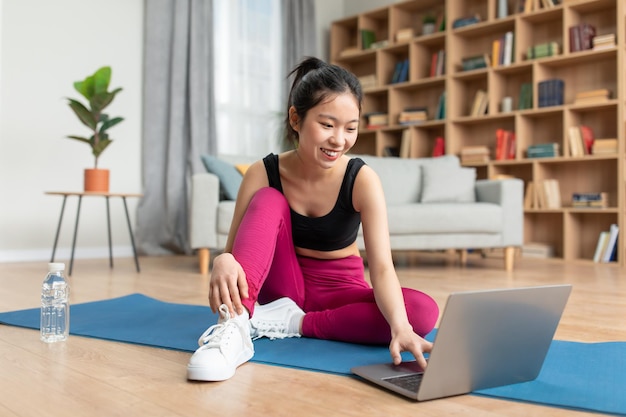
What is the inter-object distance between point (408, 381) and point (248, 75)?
174 inches

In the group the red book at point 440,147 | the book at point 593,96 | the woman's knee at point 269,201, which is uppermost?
the book at point 593,96

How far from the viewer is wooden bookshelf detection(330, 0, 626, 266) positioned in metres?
4.40

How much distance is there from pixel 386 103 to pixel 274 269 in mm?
4482

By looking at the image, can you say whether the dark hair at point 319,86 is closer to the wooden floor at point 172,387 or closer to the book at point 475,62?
the wooden floor at point 172,387

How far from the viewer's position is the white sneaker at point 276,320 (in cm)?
149

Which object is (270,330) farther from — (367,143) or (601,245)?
(367,143)

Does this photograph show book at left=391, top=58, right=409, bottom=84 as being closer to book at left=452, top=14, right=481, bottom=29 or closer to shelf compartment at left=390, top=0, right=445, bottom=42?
shelf compartment at left=390, top=0, right=445, bottom=42

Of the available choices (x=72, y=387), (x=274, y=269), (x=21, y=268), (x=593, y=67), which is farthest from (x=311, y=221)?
(x=593, y=67)

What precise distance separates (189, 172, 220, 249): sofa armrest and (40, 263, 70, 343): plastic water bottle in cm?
176

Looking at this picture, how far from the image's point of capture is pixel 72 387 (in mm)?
1088

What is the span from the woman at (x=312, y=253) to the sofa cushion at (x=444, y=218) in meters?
1.93

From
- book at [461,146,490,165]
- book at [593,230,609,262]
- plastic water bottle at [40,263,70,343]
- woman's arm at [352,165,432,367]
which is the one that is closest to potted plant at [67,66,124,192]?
plastic water bottle at [40,263,70,343]

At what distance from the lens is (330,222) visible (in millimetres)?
1505

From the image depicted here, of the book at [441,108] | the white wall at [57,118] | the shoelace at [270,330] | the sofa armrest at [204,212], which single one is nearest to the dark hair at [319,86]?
the shoelace at [270,330]
